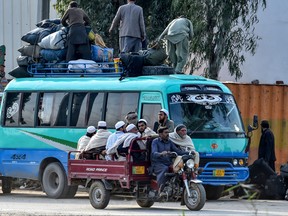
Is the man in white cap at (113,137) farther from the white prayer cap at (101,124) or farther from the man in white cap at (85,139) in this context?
the man in white cap at (85,139)

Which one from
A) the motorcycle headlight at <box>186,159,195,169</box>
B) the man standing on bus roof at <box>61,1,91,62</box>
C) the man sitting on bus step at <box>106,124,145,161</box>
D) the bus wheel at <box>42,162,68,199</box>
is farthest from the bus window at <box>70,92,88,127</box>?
the motorcycle headlight at <box>186,159,195,169</box>

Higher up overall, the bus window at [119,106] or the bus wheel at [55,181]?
the bus window at [119,106]

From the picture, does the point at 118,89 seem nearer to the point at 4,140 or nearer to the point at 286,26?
the point at 4,140

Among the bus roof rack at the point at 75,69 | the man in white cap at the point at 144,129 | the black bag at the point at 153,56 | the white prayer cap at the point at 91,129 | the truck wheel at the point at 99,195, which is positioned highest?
the black bag at the point at 153,56

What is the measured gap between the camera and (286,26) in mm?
34219

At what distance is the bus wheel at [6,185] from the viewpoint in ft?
80.8

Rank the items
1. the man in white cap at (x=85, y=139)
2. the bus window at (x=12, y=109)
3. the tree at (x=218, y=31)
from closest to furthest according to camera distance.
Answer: the man in white cap at (x=85, y=139) < the bus window at (x=12, y=109) < the tree at (x=218, y=31)

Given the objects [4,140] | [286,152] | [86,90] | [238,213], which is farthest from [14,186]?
[238,213]

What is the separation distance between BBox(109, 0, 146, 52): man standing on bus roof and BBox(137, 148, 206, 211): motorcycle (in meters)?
5.92

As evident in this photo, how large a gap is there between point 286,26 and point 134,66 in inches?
502

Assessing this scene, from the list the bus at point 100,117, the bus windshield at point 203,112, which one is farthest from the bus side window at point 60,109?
the bus windshield at point 203,112

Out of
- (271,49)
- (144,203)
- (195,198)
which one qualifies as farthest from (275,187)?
(271,49)

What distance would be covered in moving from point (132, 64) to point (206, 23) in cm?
626

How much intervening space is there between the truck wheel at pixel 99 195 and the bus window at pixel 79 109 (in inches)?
148
